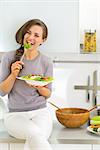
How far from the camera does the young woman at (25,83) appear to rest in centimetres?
162

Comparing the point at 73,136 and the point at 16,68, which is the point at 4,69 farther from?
the point at 73,136

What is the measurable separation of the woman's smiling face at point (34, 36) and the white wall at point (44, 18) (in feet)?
0.34

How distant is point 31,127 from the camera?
5.02ft

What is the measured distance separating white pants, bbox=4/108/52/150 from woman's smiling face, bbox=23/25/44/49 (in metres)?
0.36

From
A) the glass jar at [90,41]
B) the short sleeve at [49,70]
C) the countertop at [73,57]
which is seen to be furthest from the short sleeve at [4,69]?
the glass jar at [90,41]

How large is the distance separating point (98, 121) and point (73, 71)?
1.10ft

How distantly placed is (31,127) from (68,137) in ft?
0.70

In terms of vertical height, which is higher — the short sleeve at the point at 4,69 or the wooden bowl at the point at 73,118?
the short sleeve at the point at 4,69

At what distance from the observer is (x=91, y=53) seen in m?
1.84

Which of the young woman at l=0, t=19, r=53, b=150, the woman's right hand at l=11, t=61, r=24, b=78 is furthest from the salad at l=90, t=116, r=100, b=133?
the woman's right hand at l=11, t=61, r=24, b=78

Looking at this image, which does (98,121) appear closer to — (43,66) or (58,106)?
(58,106)

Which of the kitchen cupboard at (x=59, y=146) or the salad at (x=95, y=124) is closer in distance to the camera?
the kitchen cupboard at (x=59, y=146)

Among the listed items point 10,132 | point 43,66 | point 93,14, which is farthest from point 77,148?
point 93,14

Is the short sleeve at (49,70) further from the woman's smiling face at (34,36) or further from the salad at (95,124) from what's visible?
the salad at (95,124)
